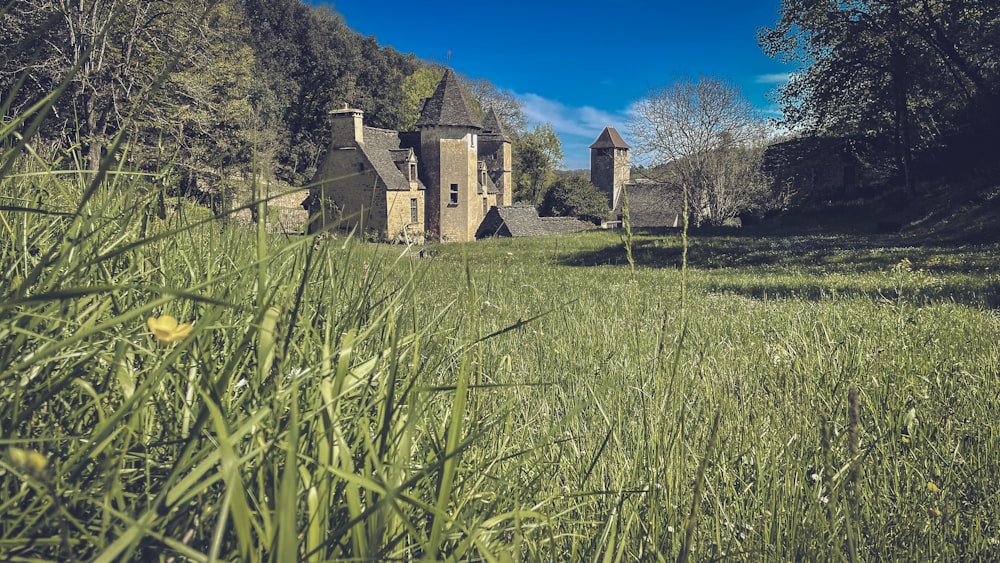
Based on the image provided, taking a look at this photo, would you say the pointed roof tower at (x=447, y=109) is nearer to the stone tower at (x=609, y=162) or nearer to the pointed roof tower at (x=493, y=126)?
the pointed roof tower at (x=493, y=126)

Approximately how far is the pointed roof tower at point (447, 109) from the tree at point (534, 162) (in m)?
27.3

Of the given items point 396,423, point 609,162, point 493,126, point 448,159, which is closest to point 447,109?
point 448,159

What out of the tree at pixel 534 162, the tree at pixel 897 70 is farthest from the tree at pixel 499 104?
the tree at pixel 897 70

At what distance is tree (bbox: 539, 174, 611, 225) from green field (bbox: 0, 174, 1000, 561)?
5658cm

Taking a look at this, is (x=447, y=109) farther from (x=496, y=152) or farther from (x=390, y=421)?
(x=390, y=421)

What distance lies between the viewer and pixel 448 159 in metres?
49.8

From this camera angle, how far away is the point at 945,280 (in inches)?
352

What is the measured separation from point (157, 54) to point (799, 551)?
104ft

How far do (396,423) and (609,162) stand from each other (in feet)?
292

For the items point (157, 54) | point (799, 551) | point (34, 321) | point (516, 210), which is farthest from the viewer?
point (516, 210)

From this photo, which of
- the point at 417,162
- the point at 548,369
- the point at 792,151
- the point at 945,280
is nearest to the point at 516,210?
the point at 417,162

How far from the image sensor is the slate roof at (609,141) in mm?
88500

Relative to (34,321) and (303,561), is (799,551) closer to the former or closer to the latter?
(303,561)

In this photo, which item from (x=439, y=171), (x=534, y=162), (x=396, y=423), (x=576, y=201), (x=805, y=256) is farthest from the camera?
(x=534, y=162)
